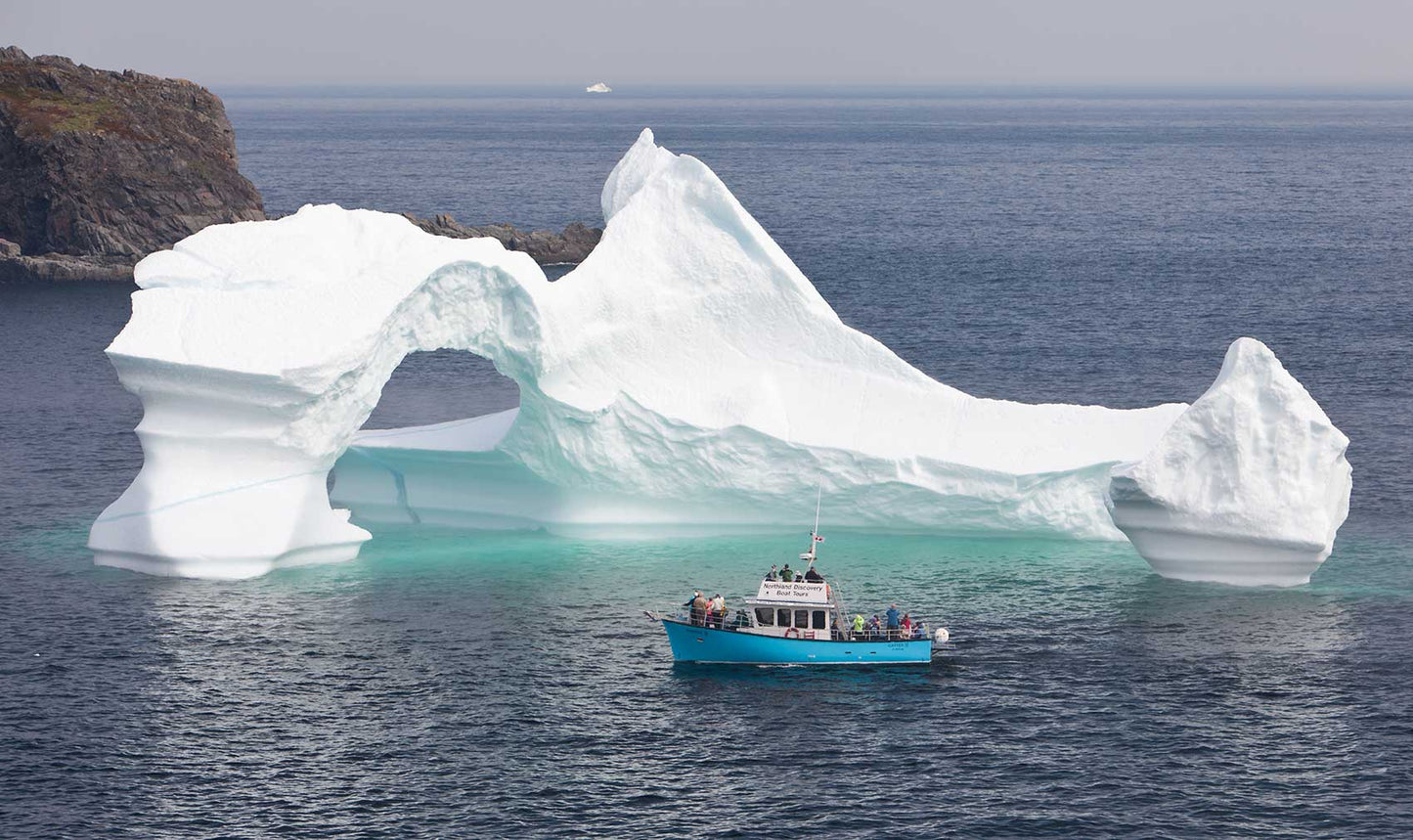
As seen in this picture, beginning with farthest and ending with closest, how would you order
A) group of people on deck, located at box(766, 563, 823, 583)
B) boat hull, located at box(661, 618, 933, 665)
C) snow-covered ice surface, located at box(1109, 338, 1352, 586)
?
snow-covered ice surface, located at box(1109, 338, 1352, 586) < group of people on deck, located at box(766, 563, 823, 583) < boat hull, located at box(661, 618, 933, 665)

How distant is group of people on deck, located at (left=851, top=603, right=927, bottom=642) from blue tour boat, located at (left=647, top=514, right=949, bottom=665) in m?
0.04

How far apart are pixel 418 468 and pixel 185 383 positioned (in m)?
9.98

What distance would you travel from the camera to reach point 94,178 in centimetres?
11169

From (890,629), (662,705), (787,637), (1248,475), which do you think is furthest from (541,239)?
(662,705)

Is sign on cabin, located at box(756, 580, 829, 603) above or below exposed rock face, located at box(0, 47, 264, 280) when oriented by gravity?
below

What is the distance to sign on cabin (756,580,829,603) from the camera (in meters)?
44.8

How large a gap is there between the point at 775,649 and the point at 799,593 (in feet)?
5.15

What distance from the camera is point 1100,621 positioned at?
46.5 m

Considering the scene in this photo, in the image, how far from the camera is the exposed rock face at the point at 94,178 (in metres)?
110

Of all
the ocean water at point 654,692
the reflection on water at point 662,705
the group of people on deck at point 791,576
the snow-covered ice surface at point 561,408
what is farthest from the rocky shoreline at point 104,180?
the group of people on deck at point 791,576

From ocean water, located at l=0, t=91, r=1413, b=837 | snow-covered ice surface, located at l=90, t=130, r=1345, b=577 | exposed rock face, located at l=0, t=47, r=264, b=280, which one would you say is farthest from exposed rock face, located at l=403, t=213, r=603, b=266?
snow-covered ice surface, located at l=90, t=130, r=1345, b=577

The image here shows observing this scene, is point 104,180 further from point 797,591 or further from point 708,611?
point 797,591

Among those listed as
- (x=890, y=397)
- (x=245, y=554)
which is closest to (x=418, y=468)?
(x=245, y=554)

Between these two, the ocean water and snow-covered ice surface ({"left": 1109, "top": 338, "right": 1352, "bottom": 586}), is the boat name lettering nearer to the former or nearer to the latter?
the ocean water
